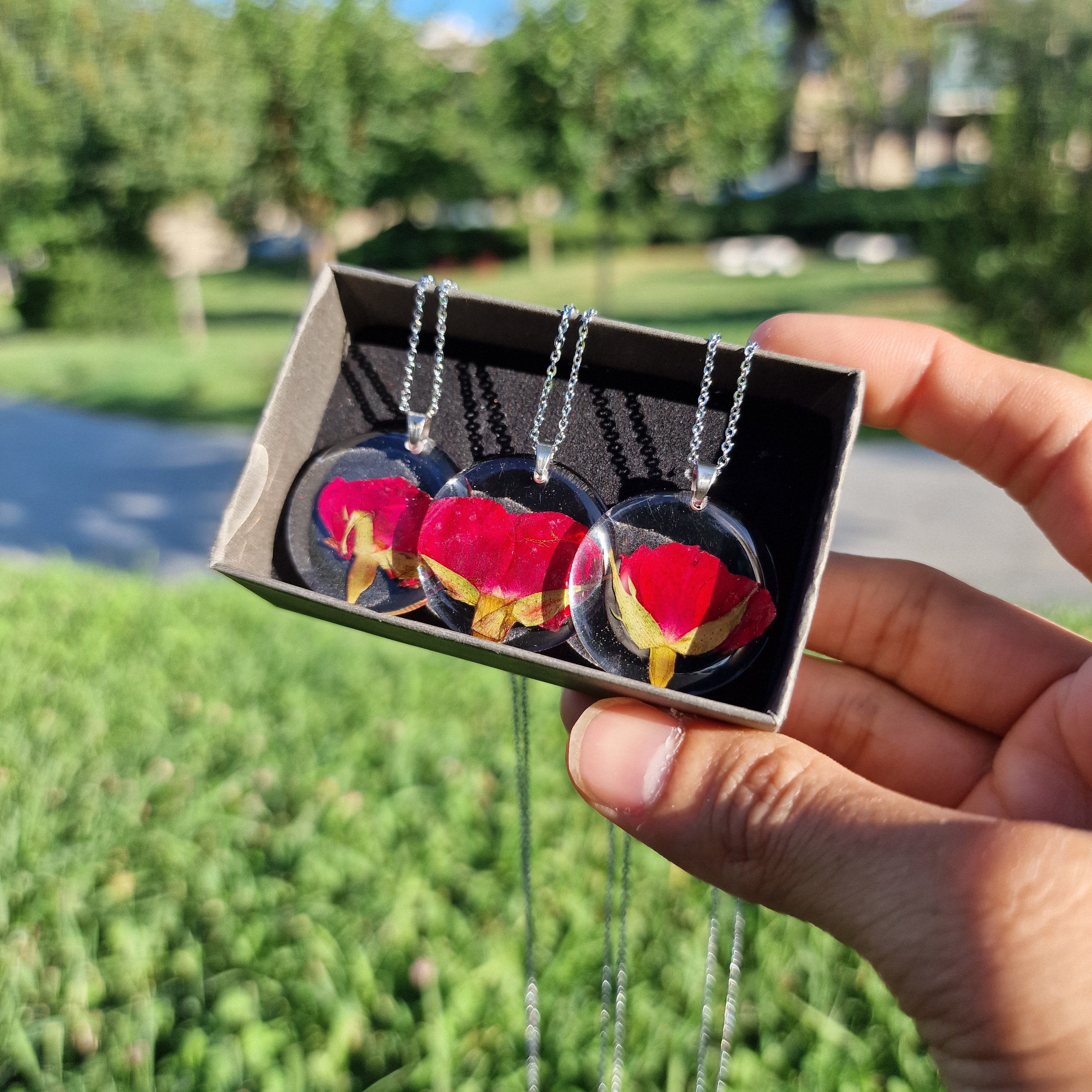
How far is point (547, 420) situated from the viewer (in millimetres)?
1229

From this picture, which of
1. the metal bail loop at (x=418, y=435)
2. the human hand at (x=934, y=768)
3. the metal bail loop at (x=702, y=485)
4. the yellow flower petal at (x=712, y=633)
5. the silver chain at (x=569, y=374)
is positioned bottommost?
the human hand at (x=934, y=768)

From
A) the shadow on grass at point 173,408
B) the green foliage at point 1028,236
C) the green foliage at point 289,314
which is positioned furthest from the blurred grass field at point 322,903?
the green foliage at point 1028,236

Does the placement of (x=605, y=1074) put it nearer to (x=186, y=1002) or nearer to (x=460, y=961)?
(x=460, y=961)

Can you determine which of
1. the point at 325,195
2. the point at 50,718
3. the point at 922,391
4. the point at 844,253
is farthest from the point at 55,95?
the point at 844,253

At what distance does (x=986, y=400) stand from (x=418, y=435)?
96 cm

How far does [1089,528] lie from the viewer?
1393 millimetres

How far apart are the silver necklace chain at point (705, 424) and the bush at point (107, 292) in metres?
12.8

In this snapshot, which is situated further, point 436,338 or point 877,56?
point 877,56

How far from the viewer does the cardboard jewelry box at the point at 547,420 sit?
107 centimetres

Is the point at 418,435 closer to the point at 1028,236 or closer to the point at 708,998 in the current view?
the point at 708,998

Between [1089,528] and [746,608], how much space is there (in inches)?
28.0

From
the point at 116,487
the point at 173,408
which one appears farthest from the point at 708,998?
the point at 173,408

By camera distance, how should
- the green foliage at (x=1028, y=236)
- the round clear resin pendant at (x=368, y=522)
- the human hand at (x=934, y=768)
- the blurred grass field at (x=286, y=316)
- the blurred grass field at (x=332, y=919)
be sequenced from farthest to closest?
1. the blurred grass field at (x=286, y=316)
2. the green foliage at (x=1028, y=236)
3. the blurred grass field at (x=332, y=919)
4. the round clear resin pendant at (x=368, y=522)
5. the human hand at (x=934, y=768)

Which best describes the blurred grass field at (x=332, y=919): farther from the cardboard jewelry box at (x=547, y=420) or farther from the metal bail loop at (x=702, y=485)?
the metal bail loop at (x=702, y=485)
